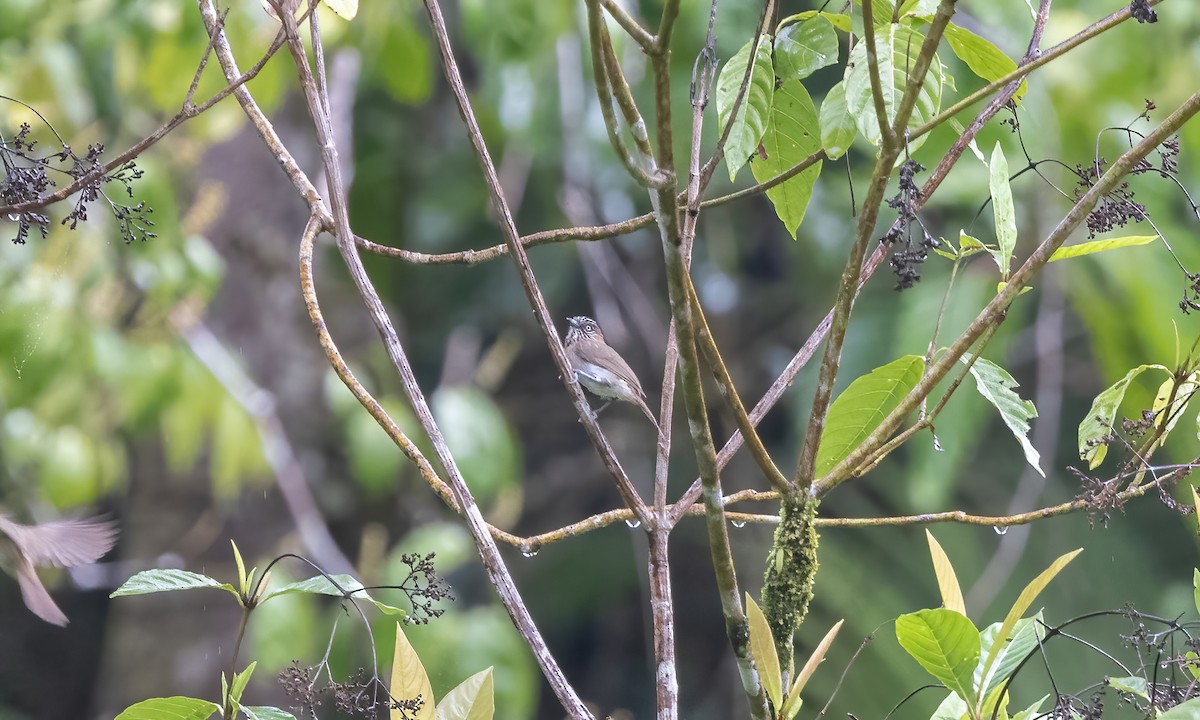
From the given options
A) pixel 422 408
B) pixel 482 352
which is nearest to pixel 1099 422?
pixel 422 408

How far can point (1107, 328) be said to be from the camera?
379cm

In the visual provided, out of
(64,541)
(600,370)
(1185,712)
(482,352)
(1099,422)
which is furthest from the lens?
(482,352)

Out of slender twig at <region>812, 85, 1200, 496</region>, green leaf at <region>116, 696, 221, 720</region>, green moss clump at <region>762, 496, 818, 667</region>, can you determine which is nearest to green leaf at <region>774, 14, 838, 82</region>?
slender twig at <region>812, 85, 1200, 496</region>

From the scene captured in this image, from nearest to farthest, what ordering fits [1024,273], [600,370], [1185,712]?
[1185,712] → [1024,273] → [600,370]

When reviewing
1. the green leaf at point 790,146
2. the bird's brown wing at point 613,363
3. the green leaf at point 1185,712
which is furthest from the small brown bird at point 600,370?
the green leaf at point 1185,712

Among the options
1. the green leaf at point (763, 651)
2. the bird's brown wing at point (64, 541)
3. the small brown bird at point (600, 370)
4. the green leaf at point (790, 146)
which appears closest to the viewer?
the green leaf at point (763, 651)

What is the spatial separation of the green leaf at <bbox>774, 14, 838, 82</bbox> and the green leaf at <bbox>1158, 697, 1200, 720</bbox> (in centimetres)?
76

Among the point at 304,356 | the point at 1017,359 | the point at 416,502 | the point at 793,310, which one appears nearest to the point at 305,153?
the point at 304,356

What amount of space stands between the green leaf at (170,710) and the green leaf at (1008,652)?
2.80ft

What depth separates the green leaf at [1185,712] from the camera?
1.06 meters

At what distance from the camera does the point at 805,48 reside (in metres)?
1.30

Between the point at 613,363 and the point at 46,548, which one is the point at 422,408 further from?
Result: the point at 613,363

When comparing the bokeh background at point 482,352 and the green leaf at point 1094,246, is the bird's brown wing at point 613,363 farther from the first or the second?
the green leaf at point 1094,246

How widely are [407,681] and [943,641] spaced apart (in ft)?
2.00
